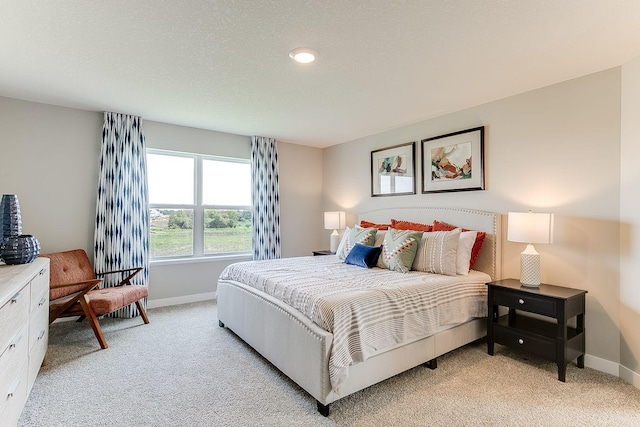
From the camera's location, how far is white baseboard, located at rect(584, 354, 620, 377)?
245 cm

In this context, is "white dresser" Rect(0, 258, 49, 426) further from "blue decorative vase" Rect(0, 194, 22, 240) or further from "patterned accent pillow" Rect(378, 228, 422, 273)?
"patterned accent pillow" Rect(378, 228, 422, 273)

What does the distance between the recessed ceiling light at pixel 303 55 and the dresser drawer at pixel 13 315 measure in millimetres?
2217

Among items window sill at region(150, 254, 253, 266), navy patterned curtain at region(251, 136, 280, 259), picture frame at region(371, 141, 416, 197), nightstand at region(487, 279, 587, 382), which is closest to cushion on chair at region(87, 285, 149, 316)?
window sill at region(150, 254, 253, 266)

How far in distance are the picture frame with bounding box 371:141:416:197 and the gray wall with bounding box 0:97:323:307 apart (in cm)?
217

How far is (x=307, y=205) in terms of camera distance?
5.52m

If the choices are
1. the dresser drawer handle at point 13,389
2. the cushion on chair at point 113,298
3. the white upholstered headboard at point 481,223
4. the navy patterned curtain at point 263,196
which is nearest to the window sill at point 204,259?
the navy patterned curtain at point 263,196

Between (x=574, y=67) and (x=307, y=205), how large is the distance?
3.88 metres

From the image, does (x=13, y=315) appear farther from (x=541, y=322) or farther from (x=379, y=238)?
(x=541, y=322)

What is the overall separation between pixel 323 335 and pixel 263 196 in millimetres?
3212

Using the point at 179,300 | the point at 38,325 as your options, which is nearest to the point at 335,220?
the point at 179,300

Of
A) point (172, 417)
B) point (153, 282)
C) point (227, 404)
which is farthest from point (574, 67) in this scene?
point (153, 282)

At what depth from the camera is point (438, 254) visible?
3051 millimetres

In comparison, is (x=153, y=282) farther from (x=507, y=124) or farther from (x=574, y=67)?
(x=574, y=67)

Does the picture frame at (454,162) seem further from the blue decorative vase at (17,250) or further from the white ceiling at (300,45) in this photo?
the blue decorative vase at (17,250)
